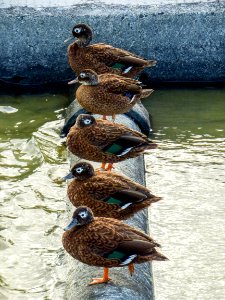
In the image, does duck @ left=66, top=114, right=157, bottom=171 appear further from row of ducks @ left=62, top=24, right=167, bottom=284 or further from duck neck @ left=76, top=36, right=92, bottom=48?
duck neck @ left=76, top=36, right=92, bottom=48

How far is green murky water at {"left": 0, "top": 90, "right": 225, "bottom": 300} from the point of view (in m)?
6.78

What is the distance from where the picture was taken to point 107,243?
5.72 m

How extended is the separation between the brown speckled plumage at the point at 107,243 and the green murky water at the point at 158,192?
0.79 metres

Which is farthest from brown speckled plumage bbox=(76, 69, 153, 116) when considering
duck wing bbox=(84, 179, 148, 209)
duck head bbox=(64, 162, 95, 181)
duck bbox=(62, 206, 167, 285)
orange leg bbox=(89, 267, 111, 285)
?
orange leg bbox=(89, 267, 111, 285)

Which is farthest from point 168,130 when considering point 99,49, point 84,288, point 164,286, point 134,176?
point 84,288

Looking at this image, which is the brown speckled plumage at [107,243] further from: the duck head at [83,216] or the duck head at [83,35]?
the duck head at [83,35]

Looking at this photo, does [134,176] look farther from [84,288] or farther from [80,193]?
[84,288]

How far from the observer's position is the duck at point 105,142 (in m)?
7.12

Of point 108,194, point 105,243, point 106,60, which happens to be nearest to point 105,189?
point 108,194

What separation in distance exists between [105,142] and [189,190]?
1.30 metres

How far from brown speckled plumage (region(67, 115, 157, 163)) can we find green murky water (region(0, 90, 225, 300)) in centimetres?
→ 69

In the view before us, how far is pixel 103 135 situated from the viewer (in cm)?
716

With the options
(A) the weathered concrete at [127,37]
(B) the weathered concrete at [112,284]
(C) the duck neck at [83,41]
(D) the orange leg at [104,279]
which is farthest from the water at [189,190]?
(C) the duck neck at [83,41]

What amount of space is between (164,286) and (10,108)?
3.89 m
